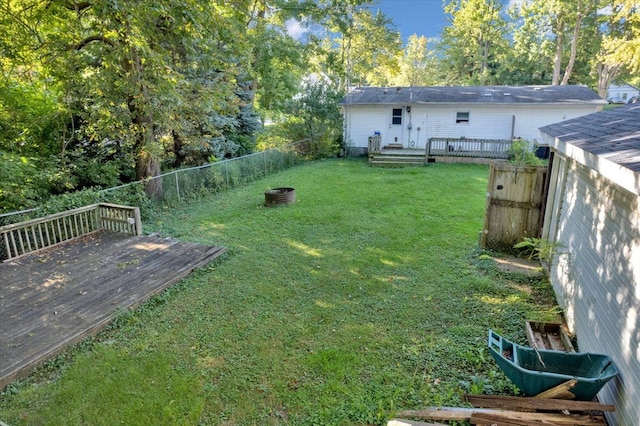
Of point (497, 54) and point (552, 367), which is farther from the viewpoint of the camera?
point (497, 54)

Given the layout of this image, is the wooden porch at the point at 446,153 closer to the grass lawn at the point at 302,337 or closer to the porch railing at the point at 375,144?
the porch railing at the point at 375,144

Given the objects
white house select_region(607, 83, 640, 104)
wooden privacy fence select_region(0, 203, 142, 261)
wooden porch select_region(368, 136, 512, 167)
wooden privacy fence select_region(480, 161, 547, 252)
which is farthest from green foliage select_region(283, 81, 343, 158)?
white house select_region(607, 83, 640, 104)

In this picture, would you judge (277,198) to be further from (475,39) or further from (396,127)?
(475,39)

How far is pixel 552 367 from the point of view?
334cm

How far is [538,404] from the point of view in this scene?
293 cm

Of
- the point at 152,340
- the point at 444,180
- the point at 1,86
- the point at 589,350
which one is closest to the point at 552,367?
the point at 589,350

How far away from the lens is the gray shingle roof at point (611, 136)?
2896 mm

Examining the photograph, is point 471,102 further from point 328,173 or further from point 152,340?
point 152,340

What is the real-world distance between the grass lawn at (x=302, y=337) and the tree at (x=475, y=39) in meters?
29.8

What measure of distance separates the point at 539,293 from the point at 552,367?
2380 millimetres

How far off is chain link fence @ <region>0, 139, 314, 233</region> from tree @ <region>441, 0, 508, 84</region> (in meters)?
23.7

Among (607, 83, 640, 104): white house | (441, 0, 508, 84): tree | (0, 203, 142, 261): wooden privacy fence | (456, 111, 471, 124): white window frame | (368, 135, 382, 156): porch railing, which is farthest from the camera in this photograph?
(607, 83, 640, 104): white house

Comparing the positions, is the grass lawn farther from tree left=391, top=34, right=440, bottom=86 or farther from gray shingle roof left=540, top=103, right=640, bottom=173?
tree left=391, top=34, right=440, bottom=86

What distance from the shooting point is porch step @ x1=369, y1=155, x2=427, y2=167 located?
16.6m
